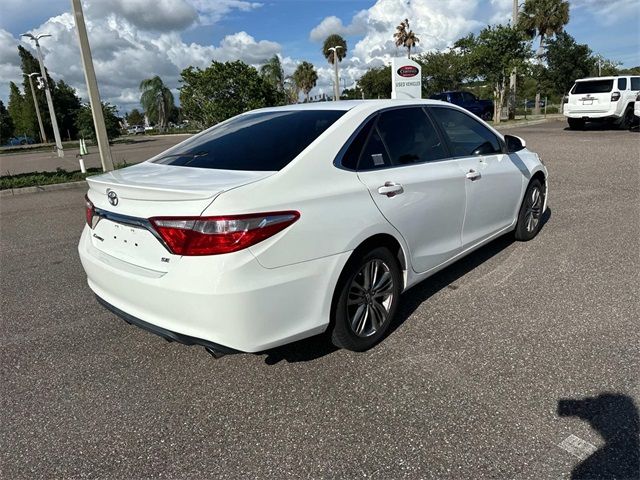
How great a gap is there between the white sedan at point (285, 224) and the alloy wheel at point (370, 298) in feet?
0.03

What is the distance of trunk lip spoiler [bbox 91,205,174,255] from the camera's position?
7.86ft

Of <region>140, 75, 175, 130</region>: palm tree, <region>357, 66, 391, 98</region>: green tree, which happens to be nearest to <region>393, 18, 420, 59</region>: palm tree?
<region>357, 66, 391, 98</region>: green tree

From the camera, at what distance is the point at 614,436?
7.34 ft

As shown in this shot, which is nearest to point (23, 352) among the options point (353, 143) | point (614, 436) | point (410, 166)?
point (353, 143)

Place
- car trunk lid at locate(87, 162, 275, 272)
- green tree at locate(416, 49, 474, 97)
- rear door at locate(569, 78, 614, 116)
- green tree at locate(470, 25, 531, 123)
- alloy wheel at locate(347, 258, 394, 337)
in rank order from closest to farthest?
1. car trunk lid at locate(87, 162, 275, 272)
2. alloy wheel at locate(347, 258, 394, 337)
3. rear door at locate(569, 78, 614, 116)
4. green tree at locate(470, 25, 531, 123)
5. green tree at locate(416, 49, 474, 97)

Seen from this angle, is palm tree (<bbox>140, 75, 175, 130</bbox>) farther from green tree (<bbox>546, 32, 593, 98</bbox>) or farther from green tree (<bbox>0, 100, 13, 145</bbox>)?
green tree (<bbox>546, 32, 593, 98</bbox>)

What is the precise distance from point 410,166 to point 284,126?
3.06 feet

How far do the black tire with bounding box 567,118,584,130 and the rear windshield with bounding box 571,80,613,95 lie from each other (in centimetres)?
118

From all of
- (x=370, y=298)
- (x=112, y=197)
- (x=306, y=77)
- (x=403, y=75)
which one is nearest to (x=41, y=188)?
(x=112, y=197)

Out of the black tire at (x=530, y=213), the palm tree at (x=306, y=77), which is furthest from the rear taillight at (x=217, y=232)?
the palm tree at (x=306, y=77)

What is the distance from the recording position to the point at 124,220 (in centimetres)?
260

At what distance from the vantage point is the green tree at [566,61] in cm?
3960

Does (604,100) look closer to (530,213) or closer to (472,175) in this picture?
(530,213)

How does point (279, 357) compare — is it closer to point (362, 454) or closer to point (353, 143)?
point (362, 454)
